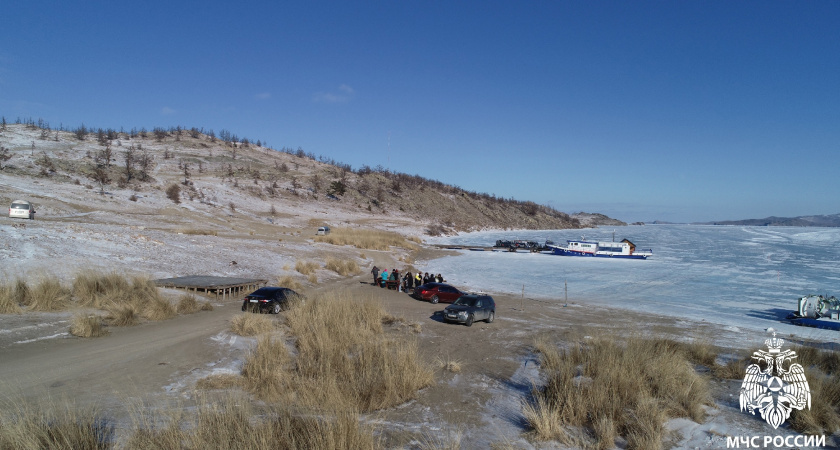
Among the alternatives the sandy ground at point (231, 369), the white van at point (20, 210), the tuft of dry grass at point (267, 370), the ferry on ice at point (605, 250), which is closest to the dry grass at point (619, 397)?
the sandy ground at point (231, 369)

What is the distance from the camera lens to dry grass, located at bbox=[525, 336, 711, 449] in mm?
7570

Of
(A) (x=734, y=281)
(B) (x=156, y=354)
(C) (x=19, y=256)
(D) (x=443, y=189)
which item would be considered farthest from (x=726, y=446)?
(D) (x=443, y=189)

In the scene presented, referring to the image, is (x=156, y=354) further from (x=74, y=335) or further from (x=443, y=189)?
(x=443, y=189)

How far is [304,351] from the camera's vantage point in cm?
1188

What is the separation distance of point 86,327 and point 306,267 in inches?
782

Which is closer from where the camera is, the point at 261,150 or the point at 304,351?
the point at 304,351

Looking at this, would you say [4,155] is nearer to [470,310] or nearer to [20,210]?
[20,210]

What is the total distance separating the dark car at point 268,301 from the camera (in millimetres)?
19469

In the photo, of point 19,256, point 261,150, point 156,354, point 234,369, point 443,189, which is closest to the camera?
point 234,369

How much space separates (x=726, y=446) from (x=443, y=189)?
160036 mm

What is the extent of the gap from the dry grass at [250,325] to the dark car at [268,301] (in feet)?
11.4

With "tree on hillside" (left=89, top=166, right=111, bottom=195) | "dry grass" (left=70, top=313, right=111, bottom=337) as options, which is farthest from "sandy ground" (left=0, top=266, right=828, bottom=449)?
"tree on hillside" (left=89, top=166, right=111, bottom=195)

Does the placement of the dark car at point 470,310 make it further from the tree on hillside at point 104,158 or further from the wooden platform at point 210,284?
the tree on hillside at point 104,158

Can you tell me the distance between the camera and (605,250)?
271ft
